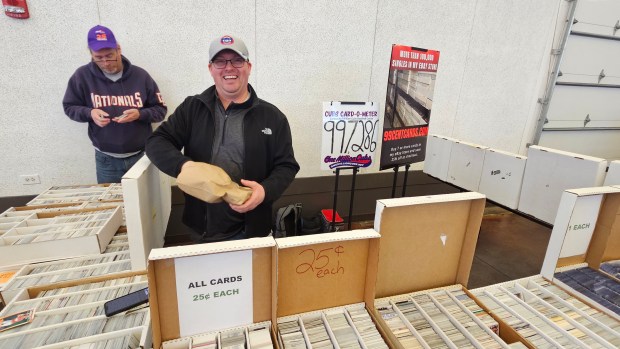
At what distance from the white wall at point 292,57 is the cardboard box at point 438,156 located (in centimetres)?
40

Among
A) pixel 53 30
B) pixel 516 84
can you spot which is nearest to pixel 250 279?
pixel 53 30

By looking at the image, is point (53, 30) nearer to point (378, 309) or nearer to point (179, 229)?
point (179, 229)

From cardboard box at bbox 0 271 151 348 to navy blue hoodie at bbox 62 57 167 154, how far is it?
1.34 metres

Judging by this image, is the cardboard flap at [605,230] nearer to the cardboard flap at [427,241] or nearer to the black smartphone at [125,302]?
the cardboard flap at [427,241]

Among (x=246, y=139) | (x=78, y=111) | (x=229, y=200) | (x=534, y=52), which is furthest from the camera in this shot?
(x=534, y=52)

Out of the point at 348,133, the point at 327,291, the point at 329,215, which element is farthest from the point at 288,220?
the point at 327,291

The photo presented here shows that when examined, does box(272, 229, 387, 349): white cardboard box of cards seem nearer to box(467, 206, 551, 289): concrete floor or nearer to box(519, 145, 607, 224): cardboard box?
box(467, 206, 551, 289): concrete floor

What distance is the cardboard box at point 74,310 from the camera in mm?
905

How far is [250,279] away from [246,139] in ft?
2.58

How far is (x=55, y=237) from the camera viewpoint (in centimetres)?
129

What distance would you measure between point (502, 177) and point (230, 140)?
259 cm

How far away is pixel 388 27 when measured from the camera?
325cm

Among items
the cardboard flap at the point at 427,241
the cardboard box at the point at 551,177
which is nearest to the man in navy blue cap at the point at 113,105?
the cardboard flap at the point at 427,241

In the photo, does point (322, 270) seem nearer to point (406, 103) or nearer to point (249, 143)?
point (249, 143)
